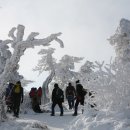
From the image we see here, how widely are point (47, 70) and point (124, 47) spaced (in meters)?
15.9

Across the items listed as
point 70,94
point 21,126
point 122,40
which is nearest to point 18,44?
point 21,126

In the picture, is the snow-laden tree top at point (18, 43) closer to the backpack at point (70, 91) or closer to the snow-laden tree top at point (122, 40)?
the backpack at point (70, 91)

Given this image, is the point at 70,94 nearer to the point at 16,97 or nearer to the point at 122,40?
the point at 16,97

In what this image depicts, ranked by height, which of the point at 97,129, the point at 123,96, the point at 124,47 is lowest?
the point at 97,129

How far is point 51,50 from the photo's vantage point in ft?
169

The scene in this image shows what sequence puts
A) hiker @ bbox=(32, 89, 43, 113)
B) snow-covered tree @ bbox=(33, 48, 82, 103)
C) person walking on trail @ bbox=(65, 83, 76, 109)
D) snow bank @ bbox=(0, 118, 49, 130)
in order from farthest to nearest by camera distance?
snow-covered tree @ bbox=(33, 48, 82, 103) < person walking on trail @ bbox=(65, 83, 76, 109) < hiker @ bbox=(32, 89, 43, 113) < snow bank @ bbox=(0, 118, 49, 130)

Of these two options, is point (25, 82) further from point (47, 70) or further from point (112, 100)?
point (112, 100)

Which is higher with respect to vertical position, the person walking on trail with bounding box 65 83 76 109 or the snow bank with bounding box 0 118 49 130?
the person walking on trail with bounding box 65 83 76 109

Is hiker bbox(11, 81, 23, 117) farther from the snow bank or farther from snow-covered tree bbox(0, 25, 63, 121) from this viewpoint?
the snow bank

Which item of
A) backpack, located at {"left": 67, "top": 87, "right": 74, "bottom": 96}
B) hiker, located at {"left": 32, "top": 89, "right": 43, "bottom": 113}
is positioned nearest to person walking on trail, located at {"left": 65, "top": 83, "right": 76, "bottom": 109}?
backpack, located at {"left": 67, "top": 87, "right": 74, "bottom": 96}

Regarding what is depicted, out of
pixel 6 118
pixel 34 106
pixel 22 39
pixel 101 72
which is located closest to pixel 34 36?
pixel 22 39

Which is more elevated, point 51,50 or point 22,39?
point 51,50

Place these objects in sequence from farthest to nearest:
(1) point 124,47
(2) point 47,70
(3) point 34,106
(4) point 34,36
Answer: (2) point 47,70 → (1) point 124,47 → (3) point 34,106 → (4) point 34,36

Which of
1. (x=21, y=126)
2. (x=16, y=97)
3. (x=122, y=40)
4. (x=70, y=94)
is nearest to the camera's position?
(x=21, y=126)
